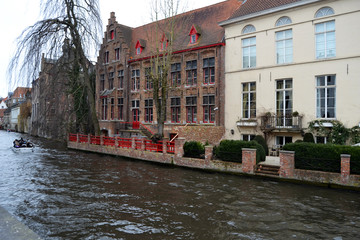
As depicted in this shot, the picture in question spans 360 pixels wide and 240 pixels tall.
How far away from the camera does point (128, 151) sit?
19.1 meters

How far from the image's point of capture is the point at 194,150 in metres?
15.4

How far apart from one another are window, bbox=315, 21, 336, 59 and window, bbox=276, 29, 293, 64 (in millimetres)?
1590

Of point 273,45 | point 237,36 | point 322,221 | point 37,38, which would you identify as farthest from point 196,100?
point 322,221

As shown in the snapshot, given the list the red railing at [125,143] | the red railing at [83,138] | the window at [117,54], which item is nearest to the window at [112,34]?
the window at [117,54]

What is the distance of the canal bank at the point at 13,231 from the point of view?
382 centimetres

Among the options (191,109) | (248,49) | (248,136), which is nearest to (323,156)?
(248,136)

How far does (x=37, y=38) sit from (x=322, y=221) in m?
20.8

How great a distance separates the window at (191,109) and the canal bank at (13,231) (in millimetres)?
17562

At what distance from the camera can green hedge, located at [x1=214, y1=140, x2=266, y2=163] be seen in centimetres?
1339

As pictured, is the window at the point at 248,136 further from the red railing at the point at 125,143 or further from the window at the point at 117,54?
the window at the point at 117,54

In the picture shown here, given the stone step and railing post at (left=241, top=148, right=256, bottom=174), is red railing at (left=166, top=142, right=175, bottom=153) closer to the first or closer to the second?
railing post at (left=241, top=148, right=256, bottom=174)

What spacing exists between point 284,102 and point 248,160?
19.5 ft

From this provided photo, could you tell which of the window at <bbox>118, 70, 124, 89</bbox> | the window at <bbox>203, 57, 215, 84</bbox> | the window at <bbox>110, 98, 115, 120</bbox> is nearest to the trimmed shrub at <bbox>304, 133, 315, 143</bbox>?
the window at <bbox>203, 57, 215, 84</bbox>

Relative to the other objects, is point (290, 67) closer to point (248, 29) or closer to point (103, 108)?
point (248, 29)
